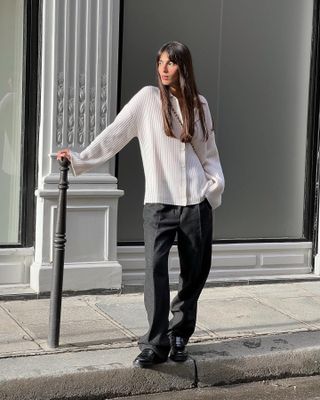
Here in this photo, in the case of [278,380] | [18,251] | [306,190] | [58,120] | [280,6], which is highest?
[280,6]

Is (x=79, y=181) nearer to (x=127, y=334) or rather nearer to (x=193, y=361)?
(x=127, y=334)

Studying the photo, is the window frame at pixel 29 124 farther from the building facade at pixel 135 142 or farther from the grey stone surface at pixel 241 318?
the grey stone surface at pixel 241 318

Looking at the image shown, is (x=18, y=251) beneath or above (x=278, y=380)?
above

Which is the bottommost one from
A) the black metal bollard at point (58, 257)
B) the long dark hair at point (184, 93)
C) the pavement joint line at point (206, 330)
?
the pavement joint line at point (206, 330)

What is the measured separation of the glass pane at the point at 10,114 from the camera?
6223 millimetres

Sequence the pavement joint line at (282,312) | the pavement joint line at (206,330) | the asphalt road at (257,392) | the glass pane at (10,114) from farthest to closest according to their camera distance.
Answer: the glass pane at (10,114), the pavement joint line at (282,312), the pavement joint line at (206,330), the asphalt road at (257,392)

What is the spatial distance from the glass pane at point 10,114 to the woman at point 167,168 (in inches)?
76.8

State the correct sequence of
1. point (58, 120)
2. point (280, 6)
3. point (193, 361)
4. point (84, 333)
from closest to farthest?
point (193, 361), point (84, 333), point (58, 120), point (280, 6)

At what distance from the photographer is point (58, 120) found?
603 cm

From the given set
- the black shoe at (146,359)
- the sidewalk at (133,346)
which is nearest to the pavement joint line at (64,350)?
the sidewalk at (133,346)

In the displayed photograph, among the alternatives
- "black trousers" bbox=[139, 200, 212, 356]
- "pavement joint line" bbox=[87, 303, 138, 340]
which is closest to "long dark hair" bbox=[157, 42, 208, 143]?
"black trousers" bbox=[139, 200, 212, 356]

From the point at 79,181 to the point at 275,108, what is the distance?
230 cm

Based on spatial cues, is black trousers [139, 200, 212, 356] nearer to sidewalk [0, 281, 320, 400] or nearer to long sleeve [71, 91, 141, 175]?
sidewalk [0, 281, 320, 400]

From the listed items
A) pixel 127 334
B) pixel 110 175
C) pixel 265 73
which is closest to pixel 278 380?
pixel 127 334
